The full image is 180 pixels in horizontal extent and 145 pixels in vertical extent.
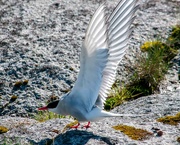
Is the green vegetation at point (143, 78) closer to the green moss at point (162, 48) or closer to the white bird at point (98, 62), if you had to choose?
the green moss at point (162, 48)

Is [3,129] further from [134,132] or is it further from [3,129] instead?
[134,132]

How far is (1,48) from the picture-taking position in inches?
316

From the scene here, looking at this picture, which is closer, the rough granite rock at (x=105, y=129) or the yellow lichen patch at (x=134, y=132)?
the rough granite rock at (x=105, y=129)

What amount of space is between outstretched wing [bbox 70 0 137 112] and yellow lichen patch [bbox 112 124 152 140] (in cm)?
33

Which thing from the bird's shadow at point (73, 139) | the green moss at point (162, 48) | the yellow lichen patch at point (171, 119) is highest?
the green moss at point (162, 48)

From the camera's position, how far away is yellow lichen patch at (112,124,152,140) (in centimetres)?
553

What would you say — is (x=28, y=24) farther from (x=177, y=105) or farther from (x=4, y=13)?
(x=177, y=105)

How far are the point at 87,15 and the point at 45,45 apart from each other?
0.98 metres

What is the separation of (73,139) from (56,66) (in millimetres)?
2346

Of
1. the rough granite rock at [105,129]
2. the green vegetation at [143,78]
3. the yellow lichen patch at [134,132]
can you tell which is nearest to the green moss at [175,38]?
the green vegetation at [143,78]

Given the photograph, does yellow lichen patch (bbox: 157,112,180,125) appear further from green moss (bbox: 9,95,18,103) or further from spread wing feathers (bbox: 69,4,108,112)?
green moss (bbox: 9,95,18,103)

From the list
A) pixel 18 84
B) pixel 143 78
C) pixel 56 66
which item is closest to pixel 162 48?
pixel 143 78

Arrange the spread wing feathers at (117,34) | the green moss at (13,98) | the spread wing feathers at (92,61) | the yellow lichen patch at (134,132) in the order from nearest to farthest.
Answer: the spread wing feathers at (92,61)
the yellow lichen patch at (134,132)
the spread wing feathers at (117,34)
the green moss at (13,98)

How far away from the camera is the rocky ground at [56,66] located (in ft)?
18.5
